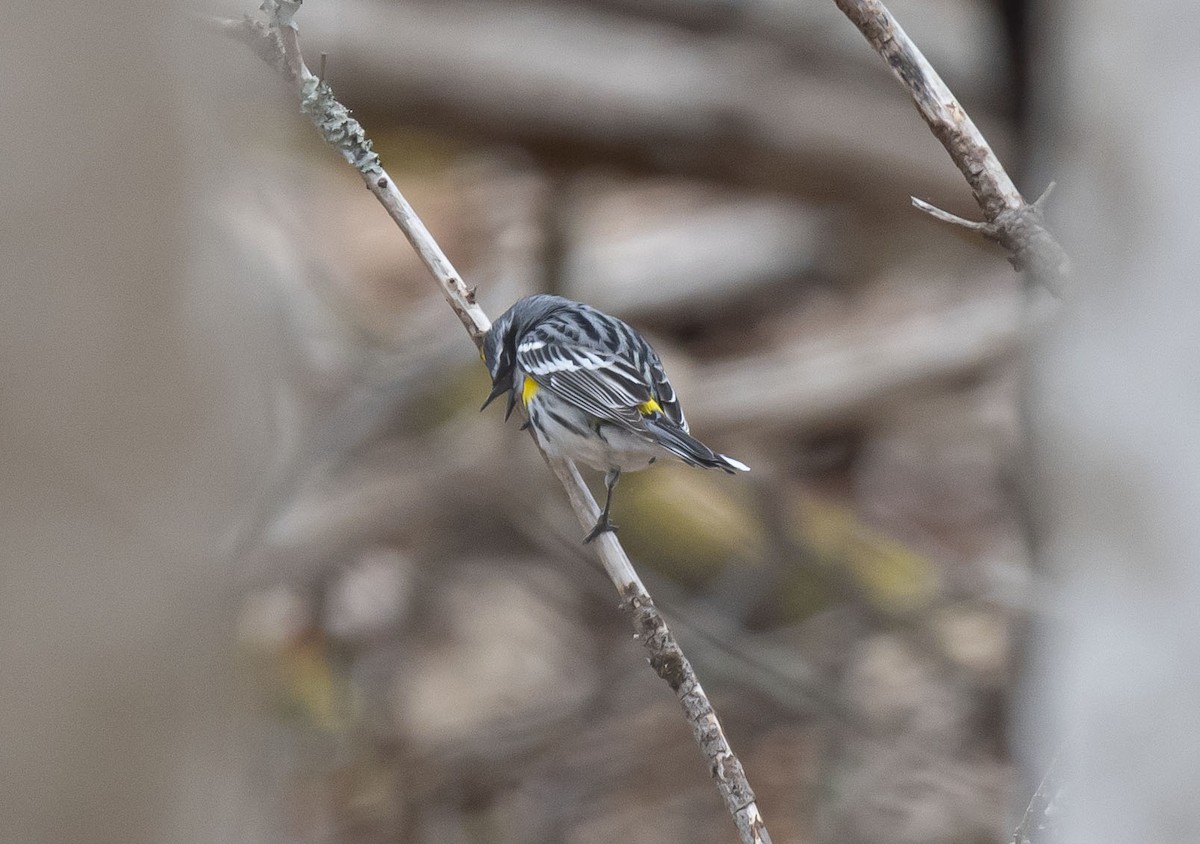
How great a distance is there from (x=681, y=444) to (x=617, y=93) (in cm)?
179

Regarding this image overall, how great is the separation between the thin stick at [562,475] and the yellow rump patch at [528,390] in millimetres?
418

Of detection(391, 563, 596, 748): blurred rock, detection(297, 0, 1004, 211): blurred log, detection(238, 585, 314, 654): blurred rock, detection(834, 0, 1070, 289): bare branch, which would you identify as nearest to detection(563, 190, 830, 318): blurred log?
detection(297, 0, 1004, 211): blurred log

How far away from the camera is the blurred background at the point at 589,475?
23.0 inches

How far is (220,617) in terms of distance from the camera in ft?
2.09

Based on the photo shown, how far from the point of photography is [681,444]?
1710 millimetres

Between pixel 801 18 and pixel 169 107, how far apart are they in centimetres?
296

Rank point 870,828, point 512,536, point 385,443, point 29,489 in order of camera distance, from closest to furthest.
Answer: point 29,489 < point 870,828 < point 385,443 < point 512,536

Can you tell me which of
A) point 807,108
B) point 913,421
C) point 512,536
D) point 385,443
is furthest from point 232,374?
point 913,421

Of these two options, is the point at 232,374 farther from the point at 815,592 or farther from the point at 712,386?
the point at 815,592

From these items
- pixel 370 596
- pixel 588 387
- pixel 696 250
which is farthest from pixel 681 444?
pixel 696 250

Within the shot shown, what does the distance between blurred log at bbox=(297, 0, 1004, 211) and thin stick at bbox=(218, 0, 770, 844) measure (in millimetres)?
1900

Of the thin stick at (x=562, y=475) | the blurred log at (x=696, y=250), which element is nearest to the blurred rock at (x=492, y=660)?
the blurred log at (x=696, y=250)

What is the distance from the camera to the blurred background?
58 cm

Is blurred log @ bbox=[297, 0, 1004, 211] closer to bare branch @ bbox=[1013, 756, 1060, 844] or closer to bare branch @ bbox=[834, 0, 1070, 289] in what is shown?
bare branch @ bbox=[834, 0, 1070, 289]
